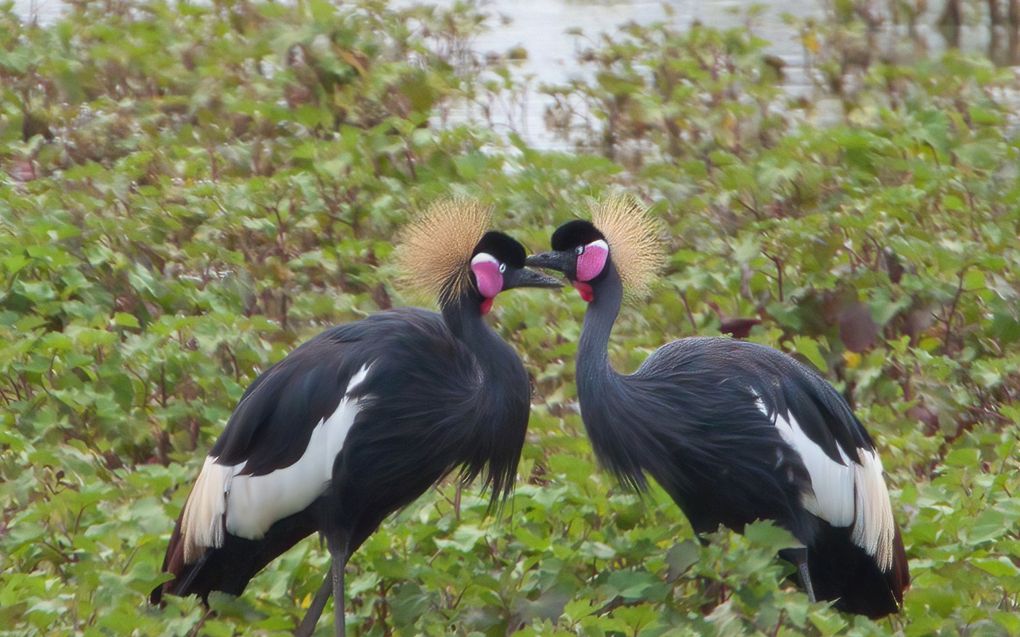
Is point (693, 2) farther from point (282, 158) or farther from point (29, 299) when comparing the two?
point (29, 299)

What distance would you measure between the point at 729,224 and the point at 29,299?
2.16 metres

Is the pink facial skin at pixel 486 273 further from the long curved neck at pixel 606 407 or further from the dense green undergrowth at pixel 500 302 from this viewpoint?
the dense green undergrowth at pixel 500 302

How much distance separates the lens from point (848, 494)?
11.7ft

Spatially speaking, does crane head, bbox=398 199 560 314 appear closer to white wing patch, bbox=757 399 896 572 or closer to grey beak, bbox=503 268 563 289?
grey beak, bbox=503 268 563 289

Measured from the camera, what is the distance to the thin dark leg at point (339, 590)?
3.33 m

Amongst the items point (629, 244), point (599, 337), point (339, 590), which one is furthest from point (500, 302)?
point (339, 590)

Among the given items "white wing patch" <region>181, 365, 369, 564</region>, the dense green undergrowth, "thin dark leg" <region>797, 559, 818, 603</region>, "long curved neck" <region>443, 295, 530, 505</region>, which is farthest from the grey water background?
"thin dark leg" <region>797, 559, 818, 603</region>

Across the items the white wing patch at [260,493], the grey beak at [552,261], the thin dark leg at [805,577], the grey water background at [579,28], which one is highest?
the grey beak at [552,261]

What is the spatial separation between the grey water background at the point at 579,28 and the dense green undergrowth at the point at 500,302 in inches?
8.2

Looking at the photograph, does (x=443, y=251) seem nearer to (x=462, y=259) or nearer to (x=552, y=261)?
(x=462, y=259)

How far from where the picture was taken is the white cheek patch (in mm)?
3525

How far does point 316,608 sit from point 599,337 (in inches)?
31.1

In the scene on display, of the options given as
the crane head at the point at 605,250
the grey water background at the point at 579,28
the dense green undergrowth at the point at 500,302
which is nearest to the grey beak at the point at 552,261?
the crane head at the point at 605,250

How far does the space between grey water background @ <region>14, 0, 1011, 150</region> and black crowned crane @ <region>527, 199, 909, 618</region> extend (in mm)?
3518
